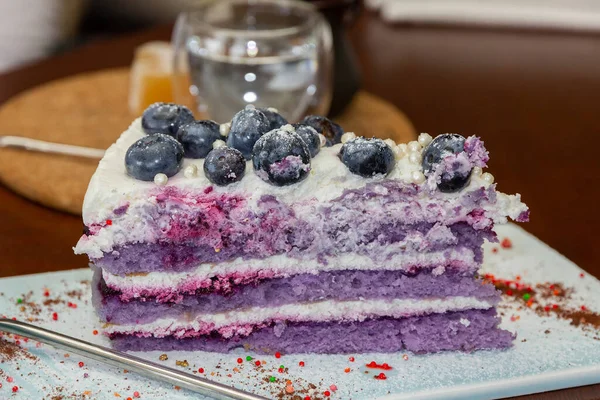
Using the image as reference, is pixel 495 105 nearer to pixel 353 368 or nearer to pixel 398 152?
pixel 398 152

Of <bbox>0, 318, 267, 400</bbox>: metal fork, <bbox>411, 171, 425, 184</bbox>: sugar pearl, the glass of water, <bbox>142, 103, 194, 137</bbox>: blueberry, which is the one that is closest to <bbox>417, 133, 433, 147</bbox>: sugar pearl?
<bbox>411, 171, 425, 184</bbox>: sugar pearl

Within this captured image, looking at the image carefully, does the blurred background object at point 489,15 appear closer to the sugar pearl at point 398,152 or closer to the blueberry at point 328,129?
the blueberry at point 328,129

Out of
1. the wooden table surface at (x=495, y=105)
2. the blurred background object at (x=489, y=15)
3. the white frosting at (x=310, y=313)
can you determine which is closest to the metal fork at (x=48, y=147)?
the wooden table surface at (x=495, y=105)

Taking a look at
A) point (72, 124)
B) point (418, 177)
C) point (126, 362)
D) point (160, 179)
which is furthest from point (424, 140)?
point (72, 124)

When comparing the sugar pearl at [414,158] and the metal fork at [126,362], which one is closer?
the metal fork at [126,362]

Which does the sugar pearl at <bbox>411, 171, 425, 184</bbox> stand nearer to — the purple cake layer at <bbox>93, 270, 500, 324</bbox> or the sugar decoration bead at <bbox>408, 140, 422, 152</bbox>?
the sugar decoration bead at <bbox>408, 140, 422, 152</bbox>

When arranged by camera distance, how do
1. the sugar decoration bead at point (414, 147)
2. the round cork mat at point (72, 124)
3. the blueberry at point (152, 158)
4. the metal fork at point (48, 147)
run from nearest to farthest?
the blueberry at point (152, 158) < the sugar decoration bead at point (414, 147) < the round cork mat at point (72, 124) < the metal fork at point (48, 147)

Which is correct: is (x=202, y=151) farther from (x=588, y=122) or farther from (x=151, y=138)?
(x=588, y=122)
